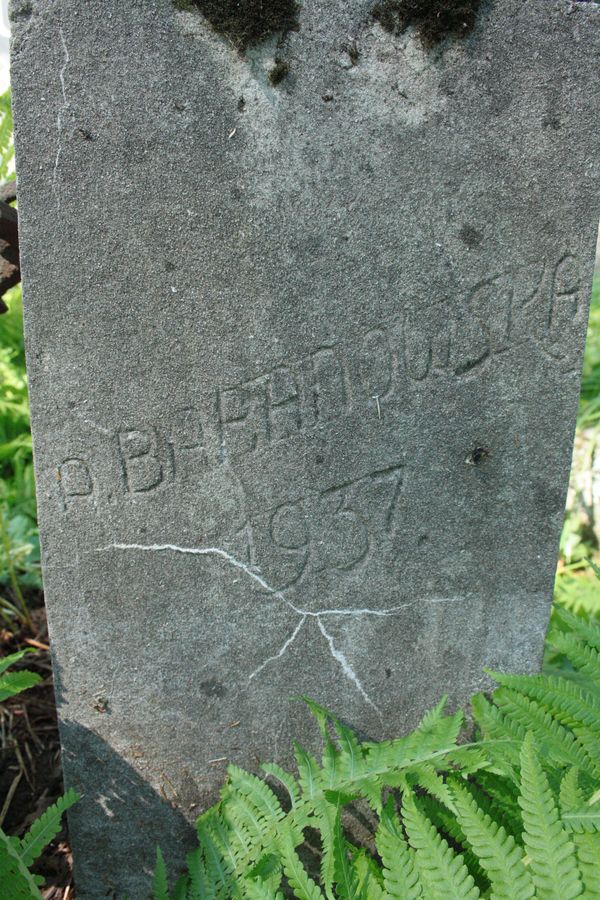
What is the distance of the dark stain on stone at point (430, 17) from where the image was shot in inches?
55.6

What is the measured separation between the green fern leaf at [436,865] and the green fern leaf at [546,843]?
0.11m

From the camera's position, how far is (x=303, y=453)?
65.6 inches

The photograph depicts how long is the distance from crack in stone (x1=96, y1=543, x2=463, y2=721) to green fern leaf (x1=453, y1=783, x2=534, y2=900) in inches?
22.0

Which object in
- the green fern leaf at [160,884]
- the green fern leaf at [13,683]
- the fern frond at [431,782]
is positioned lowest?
the green fern leaf at [160,884]

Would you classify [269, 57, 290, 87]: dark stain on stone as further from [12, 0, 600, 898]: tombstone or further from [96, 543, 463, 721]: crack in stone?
[96, 543, 463, 721]: crack in stone

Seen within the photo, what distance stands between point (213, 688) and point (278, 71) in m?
1.42

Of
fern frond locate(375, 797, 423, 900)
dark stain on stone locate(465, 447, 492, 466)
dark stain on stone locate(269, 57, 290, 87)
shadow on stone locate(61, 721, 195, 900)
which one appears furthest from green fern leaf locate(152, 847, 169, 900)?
dark stain on stone locate(269, 57, 290, 87)

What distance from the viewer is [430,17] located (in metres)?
1.42

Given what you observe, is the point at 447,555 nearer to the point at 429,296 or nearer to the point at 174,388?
the point at 429,296

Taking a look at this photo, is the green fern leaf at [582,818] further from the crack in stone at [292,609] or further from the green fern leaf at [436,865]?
the crack in stone at [292,609]

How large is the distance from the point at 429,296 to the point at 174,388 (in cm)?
60

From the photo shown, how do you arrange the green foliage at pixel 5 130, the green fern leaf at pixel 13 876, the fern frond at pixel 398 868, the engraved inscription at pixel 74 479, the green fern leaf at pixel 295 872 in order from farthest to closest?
the green foliage at pixel 5 130, the engraved inscription at pixel 74 479, the green fern leaf at pixel 13 876, the green fern leaf at pixel 295 872, the fern frond at pixel 398 868

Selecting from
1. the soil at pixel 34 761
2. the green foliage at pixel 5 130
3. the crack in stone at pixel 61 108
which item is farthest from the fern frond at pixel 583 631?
the green foliage at pixel 5 130

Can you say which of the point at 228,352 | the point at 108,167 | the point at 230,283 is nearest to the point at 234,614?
the point at 228,352
